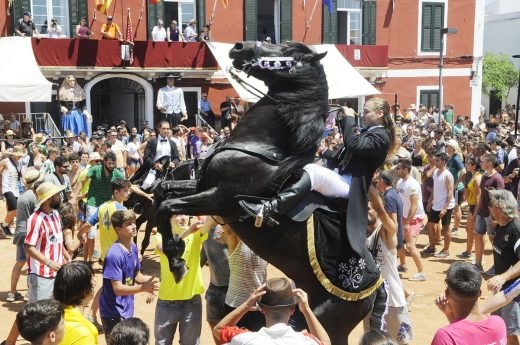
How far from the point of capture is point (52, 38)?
21.2m

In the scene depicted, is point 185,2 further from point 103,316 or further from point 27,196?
point 103,316

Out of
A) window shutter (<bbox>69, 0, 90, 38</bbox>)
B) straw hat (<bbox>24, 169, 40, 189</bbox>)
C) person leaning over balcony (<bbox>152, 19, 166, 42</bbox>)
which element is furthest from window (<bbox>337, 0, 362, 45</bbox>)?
straw hat (<bbox>24, 169, 40, 189</bbox>)

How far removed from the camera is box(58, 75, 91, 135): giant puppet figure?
19.9 meters

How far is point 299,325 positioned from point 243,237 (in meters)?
0.98

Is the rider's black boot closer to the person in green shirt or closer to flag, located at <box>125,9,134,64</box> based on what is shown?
flag, located at <box>125,9,134,64</box>

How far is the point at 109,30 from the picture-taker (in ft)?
72.7

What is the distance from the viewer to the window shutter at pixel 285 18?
25875 mm

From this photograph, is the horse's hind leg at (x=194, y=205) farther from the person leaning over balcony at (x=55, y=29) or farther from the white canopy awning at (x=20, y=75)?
the person leaning over balcony at (x=55, y=29)

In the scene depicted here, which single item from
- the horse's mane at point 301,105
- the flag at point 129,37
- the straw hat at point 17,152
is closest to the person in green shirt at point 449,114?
the flag at point 129,37

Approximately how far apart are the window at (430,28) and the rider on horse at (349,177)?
995 inches

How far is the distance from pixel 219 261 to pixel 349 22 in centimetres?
2268

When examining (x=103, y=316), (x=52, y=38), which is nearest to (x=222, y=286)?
(x=103, y=316)

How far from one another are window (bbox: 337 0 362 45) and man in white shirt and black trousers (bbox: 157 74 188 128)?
8.33 m

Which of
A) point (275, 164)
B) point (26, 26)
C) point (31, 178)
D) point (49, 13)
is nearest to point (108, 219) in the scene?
point (31, 178)
